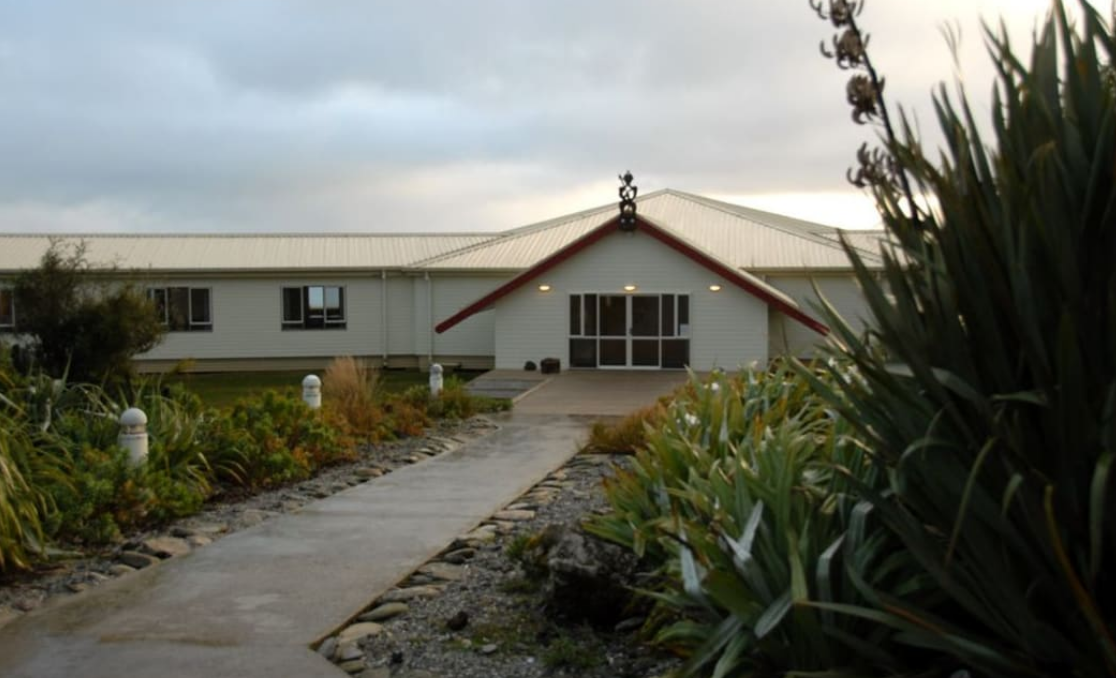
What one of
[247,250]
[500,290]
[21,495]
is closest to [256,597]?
[21,495]

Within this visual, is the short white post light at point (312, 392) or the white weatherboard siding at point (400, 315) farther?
the white weatherboard siding at point (400, 315)

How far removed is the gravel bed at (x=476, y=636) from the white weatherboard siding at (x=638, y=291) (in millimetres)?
21150

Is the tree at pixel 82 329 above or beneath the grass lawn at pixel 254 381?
above

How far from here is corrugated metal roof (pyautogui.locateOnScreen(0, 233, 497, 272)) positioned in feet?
108

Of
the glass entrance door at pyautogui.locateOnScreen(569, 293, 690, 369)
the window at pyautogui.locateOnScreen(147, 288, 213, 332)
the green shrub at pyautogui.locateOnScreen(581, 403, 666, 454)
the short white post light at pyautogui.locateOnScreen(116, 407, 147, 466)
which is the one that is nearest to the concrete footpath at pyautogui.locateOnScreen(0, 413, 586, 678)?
the short white post light at pyautogui.locateOnScreen(116, 407, 147, 466)

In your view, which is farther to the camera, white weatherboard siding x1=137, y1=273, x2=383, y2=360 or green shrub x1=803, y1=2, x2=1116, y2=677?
white weatherboard siding x1=137, y1=273, x2=383, y2=360

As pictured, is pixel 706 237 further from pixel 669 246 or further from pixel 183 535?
pixel 183 535

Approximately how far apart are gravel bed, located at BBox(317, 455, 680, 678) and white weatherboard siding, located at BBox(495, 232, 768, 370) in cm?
2115

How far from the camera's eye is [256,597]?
661 cm

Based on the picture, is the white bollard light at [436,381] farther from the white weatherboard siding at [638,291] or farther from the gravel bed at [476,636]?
the gravel bed at [476,636]

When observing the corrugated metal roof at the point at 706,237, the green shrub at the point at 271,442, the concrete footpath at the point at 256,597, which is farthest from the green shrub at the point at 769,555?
the corrugated metal roof at the point at 706,237

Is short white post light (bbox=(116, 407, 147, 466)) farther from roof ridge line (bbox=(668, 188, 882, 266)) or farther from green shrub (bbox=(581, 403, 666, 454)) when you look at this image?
roof ridge line (bbox=(668, 188, 882, 266))

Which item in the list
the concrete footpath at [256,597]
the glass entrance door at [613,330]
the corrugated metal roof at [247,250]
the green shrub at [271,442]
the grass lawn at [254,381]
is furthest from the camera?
the corrugated metal roof at [247,250]

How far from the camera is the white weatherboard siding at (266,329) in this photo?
3256 cm
